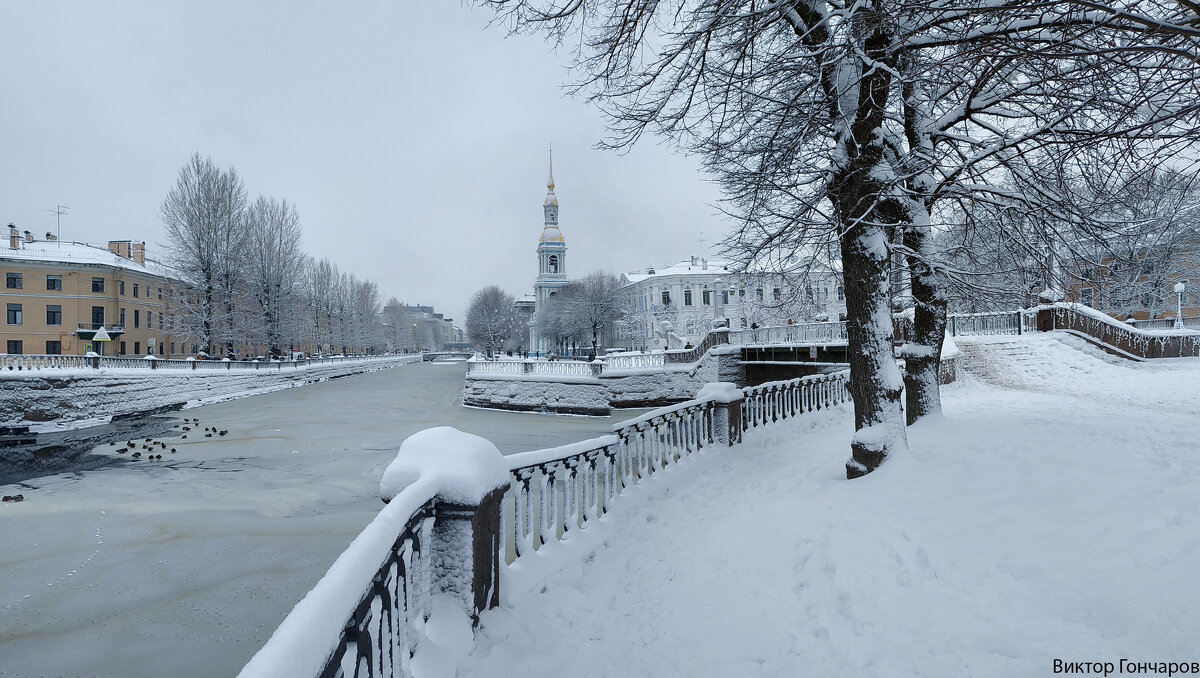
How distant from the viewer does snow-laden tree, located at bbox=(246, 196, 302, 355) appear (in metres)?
40.2

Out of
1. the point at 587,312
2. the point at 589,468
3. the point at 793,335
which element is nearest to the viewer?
the point at 589,468

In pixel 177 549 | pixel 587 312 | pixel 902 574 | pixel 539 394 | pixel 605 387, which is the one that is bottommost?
pixel 177 549

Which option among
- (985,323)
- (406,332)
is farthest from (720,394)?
(406,332)

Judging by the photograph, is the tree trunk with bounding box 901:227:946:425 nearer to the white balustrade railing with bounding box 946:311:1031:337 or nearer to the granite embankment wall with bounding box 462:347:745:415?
the white balustrade railing with bounding box 946:311:1031:337

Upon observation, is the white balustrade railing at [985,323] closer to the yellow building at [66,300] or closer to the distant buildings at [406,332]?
the yellow building at [66,300]

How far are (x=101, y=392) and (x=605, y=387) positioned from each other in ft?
82.6

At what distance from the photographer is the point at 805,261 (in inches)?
381

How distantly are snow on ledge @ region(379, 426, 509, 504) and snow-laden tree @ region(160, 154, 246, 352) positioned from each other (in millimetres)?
39126

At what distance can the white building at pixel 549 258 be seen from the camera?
9412 centimetres

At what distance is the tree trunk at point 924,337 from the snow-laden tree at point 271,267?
140ft

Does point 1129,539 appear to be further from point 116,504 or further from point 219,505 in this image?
point 116,504

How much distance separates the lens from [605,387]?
1013 inches

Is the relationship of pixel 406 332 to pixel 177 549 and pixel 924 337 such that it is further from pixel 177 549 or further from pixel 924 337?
pixel 924 337

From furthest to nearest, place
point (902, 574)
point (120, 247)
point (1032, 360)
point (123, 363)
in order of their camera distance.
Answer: point (120, 247), point (123, 363), point (1032, 360), point (902, 574)
